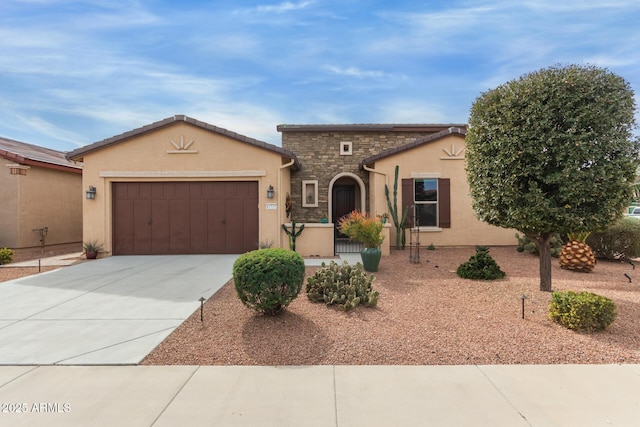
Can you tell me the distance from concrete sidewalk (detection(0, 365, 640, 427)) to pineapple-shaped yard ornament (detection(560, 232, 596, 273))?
16.0ft

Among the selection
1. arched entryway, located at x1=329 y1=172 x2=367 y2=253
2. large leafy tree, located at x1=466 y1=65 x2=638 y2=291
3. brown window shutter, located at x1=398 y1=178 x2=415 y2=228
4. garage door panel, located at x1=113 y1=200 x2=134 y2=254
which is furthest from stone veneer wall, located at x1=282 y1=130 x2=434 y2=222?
large leafy tree, located at x1=466 y1=65 x2=638 y2=291

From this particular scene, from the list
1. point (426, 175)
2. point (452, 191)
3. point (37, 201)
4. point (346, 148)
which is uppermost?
point (346, 148)

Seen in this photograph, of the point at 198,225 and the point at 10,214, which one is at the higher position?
the point at 10,214

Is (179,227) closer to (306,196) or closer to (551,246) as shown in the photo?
(306,196)

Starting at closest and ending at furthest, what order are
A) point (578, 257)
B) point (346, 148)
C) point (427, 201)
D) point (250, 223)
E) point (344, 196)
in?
point (578, 257), point (250, 223), point (427, 201), point (346, 148), point (344, 196)

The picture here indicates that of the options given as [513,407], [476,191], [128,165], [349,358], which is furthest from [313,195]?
[513,407]

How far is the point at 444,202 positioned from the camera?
446 inches

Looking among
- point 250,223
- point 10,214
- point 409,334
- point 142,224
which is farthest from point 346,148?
point 10,214

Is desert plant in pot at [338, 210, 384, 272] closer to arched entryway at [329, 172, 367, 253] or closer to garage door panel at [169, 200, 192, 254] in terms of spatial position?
garage door panel at [169, 200, 192, 254]

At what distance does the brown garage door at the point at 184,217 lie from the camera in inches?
406

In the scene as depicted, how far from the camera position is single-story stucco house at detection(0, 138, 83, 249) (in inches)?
423

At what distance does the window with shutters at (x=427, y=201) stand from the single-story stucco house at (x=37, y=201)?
→ 1322cm

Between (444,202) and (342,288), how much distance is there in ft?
24.9

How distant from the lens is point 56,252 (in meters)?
11.8
